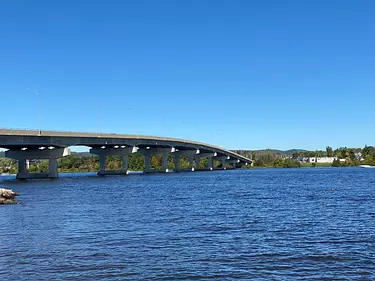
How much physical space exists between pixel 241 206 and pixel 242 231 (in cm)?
1688

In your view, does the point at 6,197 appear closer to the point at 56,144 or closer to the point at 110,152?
the point at 56,144

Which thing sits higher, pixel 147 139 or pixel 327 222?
pixel 147 139

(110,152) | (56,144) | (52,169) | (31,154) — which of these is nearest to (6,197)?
(56,144)

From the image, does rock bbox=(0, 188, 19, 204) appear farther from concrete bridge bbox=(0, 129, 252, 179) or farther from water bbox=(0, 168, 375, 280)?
concrete bridge bbox=(0, 129, 252, 179)

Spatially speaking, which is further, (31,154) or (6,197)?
(31,154)

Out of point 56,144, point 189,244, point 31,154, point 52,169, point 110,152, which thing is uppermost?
point 56,144

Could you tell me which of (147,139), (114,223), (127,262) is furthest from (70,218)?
(147,139)

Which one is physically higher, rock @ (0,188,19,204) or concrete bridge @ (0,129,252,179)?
concrete bridge @ (0,129,252,179)

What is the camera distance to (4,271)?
20781 millimetres

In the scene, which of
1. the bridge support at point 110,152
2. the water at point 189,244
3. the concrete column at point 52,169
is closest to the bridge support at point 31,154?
the concrete column at point 52,169

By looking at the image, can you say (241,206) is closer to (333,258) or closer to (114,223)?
(114,223)

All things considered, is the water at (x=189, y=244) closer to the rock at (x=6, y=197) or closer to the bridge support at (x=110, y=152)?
the rock at (x=6, y=197)

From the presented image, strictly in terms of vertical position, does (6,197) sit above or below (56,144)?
below

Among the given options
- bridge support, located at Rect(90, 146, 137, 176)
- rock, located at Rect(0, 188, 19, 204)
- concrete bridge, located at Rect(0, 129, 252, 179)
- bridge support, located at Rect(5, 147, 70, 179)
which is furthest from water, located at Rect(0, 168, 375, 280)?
bridge support, located at Rect(90, 146, 137, 176)
